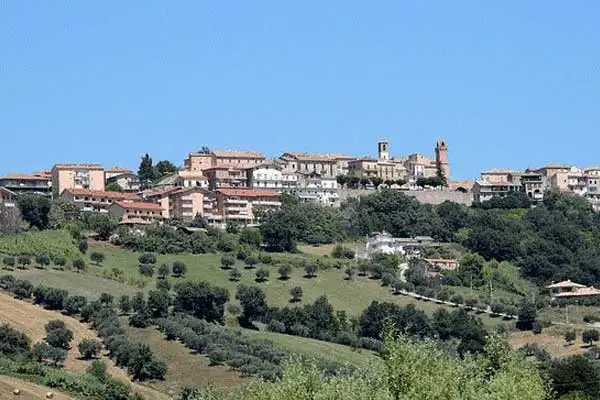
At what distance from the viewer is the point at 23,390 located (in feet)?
186

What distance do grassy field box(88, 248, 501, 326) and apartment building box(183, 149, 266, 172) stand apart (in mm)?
34760

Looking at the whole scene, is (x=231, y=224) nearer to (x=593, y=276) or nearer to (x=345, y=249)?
(x=345, y=249)

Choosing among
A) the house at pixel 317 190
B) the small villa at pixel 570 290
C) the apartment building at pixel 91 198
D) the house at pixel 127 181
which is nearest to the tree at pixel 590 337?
the small villa at pixel 570 290

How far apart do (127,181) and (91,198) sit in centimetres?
2075

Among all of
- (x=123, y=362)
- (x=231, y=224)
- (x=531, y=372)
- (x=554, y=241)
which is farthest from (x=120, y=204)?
(x=531, y=372)

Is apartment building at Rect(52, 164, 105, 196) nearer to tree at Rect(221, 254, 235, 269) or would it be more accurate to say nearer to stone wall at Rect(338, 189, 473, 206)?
stone wall at Rect(338, 189, 473, 206)

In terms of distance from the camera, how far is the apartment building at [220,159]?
133m

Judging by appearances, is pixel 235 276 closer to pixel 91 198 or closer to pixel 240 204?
pixel 91 198

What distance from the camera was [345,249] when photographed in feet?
348

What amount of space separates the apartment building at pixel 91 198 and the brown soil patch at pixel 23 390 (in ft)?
170

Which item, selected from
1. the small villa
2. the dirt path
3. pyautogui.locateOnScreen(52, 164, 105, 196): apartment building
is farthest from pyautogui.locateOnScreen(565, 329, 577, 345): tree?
pyautogui.locateOnScreen(52, 164, 105, 196): apartment building

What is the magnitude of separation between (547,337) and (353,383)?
52819mm

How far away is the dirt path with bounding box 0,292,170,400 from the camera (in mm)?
68750

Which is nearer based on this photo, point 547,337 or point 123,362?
point 123,362
